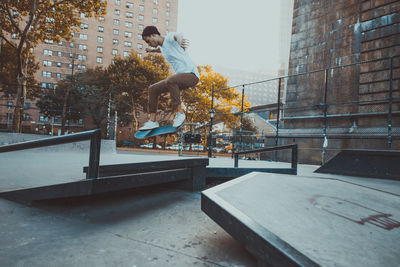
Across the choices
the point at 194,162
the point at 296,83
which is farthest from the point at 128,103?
the point at 194,162

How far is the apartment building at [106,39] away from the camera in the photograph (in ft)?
146

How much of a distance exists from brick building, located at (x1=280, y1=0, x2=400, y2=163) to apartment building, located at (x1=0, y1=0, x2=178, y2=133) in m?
39.0

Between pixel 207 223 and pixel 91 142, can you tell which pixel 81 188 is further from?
pixel 207 223

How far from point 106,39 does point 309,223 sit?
54032mm

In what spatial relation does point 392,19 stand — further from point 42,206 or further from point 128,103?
point 128,103

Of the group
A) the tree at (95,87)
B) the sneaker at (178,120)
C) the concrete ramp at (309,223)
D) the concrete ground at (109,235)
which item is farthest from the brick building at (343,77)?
Answer: the tree at (95,87)

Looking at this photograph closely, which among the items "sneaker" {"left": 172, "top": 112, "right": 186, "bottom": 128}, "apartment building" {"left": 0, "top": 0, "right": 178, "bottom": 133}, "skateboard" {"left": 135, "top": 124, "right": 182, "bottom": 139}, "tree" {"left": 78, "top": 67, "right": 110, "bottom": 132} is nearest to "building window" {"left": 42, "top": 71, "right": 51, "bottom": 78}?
"apartment building" {"left": 0, "top": 0, "right": 178, "bottom": 133}

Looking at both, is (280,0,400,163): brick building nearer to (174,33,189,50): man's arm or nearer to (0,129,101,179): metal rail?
(174,33,189,50): man's arm

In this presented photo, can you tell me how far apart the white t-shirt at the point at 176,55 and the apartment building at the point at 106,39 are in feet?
139

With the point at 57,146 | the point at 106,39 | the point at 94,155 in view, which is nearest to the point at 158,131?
the point at 94,155

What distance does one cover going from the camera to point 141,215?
260 cm

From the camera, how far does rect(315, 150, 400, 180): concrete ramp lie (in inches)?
185

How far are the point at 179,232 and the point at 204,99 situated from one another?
22274 millimetres

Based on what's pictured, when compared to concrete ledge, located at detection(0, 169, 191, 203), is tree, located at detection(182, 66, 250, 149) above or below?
above
